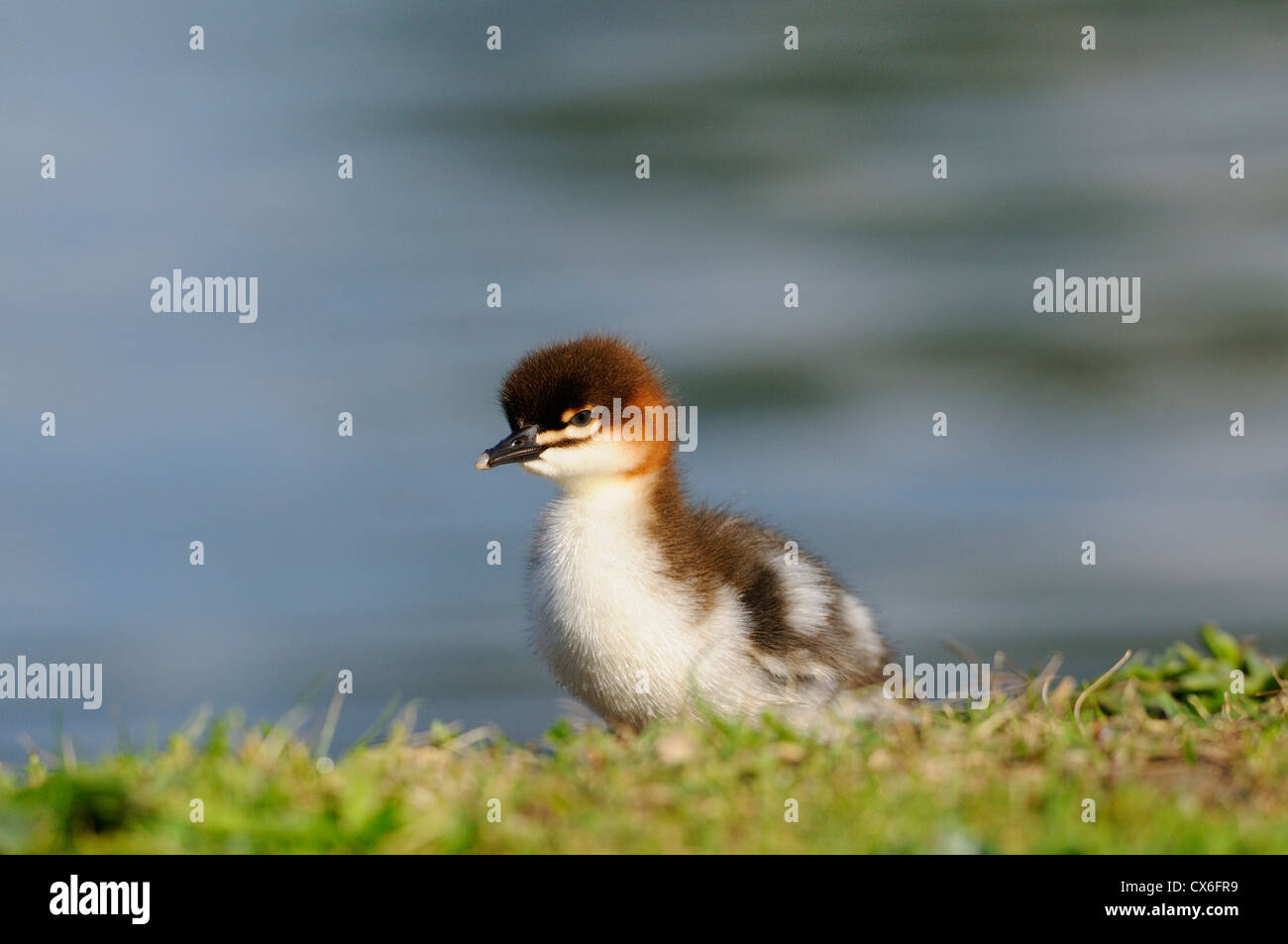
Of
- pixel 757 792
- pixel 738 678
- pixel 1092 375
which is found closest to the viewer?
pixel 757 792

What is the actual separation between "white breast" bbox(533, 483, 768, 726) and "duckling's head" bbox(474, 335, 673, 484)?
0.74 feet

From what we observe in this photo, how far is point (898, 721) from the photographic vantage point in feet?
16.7

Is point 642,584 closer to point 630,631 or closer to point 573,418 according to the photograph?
point 630,631

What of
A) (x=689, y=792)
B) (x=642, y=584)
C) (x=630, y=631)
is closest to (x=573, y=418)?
(x=642, y=584)

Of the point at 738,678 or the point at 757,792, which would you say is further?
the point at 738,678

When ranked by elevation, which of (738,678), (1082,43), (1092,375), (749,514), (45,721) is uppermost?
(1082,43)

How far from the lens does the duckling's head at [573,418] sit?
6.06m

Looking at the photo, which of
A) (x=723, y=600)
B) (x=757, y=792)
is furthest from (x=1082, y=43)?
(x=757, y=792)

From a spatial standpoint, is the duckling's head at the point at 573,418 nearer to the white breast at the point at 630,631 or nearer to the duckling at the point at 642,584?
the duckling at the point at 642,584

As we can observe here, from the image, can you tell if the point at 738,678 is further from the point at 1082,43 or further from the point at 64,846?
the point at 1082,43

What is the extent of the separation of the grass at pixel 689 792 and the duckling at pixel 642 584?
0.74 metres

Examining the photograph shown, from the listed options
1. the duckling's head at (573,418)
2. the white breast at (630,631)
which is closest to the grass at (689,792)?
the white breast at (630,631)

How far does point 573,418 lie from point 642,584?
0.71m

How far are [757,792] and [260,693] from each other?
24.5 feet
